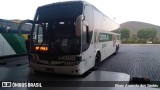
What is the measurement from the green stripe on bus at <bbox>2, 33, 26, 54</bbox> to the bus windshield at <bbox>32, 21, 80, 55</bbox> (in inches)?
269

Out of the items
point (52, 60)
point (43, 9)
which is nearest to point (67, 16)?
point (43, 9)

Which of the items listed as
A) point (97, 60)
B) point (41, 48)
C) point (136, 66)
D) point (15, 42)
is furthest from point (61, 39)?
point (15, 42)

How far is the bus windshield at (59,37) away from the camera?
7164 millimetres

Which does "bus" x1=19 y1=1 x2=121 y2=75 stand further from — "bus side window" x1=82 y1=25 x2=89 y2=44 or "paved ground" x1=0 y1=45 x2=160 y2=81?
"paved ground" x1=0 y1=45 x2=160 y2=81

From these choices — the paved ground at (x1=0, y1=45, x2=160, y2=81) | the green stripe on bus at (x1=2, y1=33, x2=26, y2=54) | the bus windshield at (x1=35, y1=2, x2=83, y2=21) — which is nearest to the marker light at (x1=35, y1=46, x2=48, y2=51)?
the bus windshield at (x1=35, y1=2, x2=83, y2=21)

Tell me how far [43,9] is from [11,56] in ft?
25.2

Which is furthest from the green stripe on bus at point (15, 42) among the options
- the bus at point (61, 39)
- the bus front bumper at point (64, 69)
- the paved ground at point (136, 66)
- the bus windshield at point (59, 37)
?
the paved ground at point (136, 66)

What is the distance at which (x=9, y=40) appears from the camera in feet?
45.4

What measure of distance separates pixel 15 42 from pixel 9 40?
2.34ft

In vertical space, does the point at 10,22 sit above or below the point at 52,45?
above

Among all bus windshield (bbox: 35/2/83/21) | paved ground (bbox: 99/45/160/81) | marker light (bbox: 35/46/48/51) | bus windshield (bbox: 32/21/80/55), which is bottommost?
paved ground (bbox: 99/45/160/81)

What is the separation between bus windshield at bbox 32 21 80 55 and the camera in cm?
716

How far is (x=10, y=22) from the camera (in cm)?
1424

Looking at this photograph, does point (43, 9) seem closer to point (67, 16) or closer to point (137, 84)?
point (67, 16)
